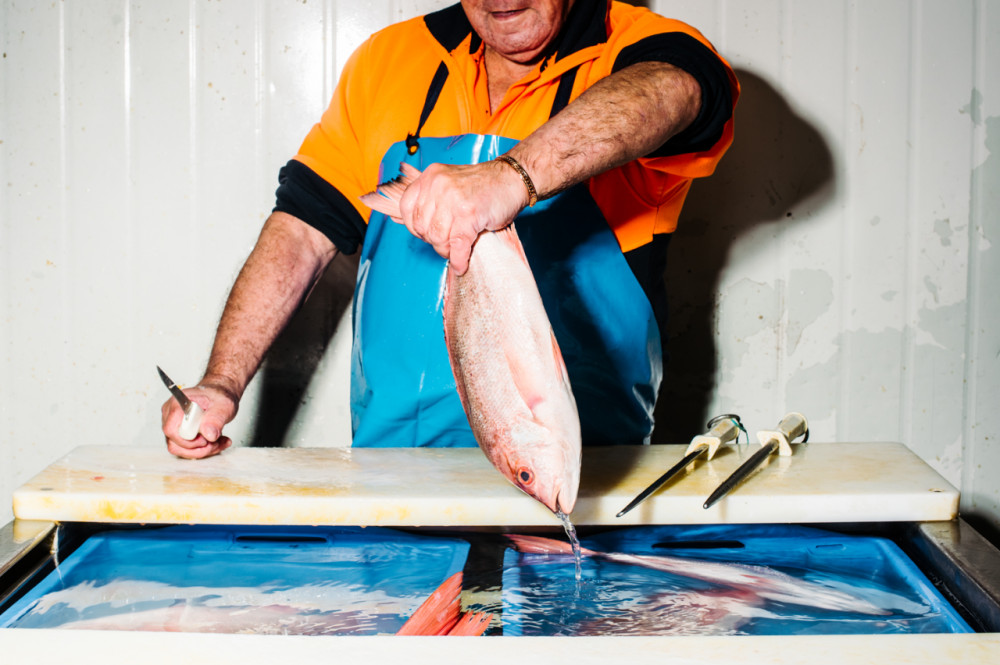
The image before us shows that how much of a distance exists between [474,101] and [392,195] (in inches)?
27.9

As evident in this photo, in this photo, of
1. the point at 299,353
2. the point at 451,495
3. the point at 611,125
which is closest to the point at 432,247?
the point at 611,125

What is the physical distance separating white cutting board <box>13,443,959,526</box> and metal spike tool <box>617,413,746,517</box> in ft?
0.05

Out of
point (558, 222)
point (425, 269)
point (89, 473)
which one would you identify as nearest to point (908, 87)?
point (558, 222)

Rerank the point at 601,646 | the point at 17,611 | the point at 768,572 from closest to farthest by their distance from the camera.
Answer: the point at 601,646 → the point at 17,611 → the point at 768,572

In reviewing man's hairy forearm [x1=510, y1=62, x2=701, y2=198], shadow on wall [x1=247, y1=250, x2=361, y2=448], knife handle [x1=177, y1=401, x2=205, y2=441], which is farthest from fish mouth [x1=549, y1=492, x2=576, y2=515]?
shadow on wall [x1=247, y1=250, x2=361, y2=448]

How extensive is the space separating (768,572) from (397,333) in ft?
3.38

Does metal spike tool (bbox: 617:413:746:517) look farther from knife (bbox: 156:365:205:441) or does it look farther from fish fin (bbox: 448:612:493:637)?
knife (bbox: 156:365:205:441)

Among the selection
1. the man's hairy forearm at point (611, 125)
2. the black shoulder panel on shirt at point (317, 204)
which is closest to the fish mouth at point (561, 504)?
the man's hairy forearm at point (611, 125)

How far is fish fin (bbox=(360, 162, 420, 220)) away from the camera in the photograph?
1.16m

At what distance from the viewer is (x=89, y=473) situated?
1.29 metres

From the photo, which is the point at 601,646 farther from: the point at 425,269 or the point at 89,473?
the point at 425,269

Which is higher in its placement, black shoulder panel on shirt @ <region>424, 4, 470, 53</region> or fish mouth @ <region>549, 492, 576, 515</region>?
black shoulder panel on shirt @ <region>424, 4, 470, 53</region>

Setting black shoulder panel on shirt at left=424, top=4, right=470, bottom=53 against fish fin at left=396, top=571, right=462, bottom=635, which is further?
black shoulder panel on shirt at left=424, top=4, right=470, bottom=53

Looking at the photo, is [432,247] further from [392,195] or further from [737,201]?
[737,201]
